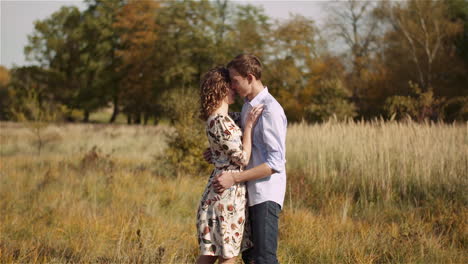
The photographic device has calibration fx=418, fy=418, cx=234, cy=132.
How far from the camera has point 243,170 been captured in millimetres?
2725

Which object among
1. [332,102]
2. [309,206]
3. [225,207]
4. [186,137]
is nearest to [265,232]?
[225,207]

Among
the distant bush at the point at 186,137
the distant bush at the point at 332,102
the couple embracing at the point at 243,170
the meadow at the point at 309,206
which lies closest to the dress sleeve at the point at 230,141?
the couple embracing at the point at 243,170

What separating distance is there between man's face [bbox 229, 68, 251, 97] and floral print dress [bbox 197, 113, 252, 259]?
0.66 ft

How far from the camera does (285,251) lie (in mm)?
4473

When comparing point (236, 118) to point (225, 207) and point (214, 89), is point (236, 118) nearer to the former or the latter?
point (214, 89)

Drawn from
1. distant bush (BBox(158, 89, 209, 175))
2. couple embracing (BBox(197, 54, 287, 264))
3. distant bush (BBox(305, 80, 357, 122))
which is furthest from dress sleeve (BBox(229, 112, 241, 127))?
distant bush (BBox(305, 80, 357, 122))

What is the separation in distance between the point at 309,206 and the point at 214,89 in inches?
179

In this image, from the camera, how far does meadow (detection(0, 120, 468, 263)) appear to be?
436cm

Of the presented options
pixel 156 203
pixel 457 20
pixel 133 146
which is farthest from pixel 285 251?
pixel 457 20

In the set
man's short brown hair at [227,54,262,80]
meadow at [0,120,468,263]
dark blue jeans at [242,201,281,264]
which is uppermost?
man's short brown hair at [227,54,262,80]

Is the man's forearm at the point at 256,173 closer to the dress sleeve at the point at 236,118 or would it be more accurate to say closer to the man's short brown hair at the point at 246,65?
the dress sleeve at the point at 236,118

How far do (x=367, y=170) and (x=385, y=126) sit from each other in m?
1.21

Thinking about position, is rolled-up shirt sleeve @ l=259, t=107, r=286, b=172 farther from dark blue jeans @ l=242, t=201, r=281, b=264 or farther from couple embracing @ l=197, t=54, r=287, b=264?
dark blue jeans @ l=242, t=201, r=281, b=264

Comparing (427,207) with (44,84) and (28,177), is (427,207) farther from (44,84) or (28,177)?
(44,84)
